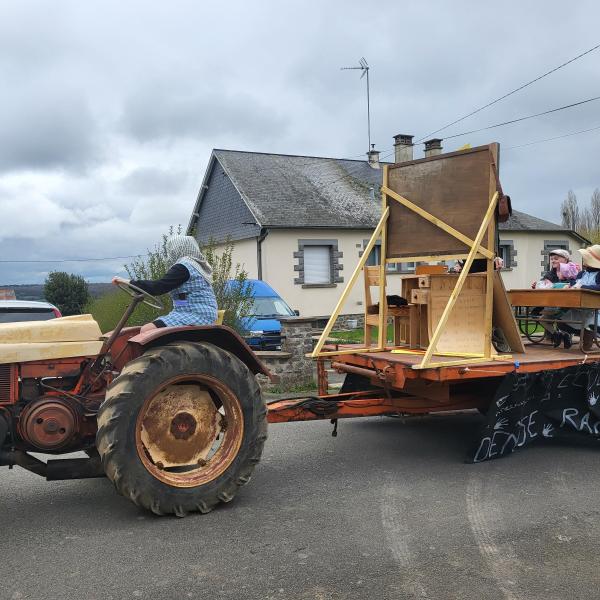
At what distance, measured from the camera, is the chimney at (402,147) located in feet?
90.6

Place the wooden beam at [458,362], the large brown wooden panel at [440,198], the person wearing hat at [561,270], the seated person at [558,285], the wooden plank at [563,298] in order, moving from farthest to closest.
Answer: the person wearing hat at [561,270] < the seated person at [558,285] < the wooden plank at [563,298] < the large brown wooden panel at [440,198] < the wooden beam at [458,362]

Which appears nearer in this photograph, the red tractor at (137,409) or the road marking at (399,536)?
the road marking at (399,536)

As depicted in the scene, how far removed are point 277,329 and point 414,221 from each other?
6824 mm

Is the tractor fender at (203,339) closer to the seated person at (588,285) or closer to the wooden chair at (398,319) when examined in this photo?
the wooden chair at (398,319)

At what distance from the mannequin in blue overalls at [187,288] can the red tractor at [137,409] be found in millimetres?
136

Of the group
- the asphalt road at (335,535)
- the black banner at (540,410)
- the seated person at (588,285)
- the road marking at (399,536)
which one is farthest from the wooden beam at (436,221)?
the road marking at (399,536)

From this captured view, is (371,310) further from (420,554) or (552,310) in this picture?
(420,554)

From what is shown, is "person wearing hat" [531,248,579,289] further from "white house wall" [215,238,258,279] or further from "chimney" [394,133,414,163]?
"chimney" [394,133,414,163]

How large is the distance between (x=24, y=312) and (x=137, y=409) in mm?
4994

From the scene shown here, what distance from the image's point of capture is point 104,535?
4203 mm

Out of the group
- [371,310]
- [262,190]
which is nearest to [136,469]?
[371,310]

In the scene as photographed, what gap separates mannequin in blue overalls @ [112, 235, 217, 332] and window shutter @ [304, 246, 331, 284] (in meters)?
17.4

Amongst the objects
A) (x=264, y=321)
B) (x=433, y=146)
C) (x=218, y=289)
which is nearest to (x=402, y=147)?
(x=433, y=146)

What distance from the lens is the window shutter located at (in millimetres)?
22531
